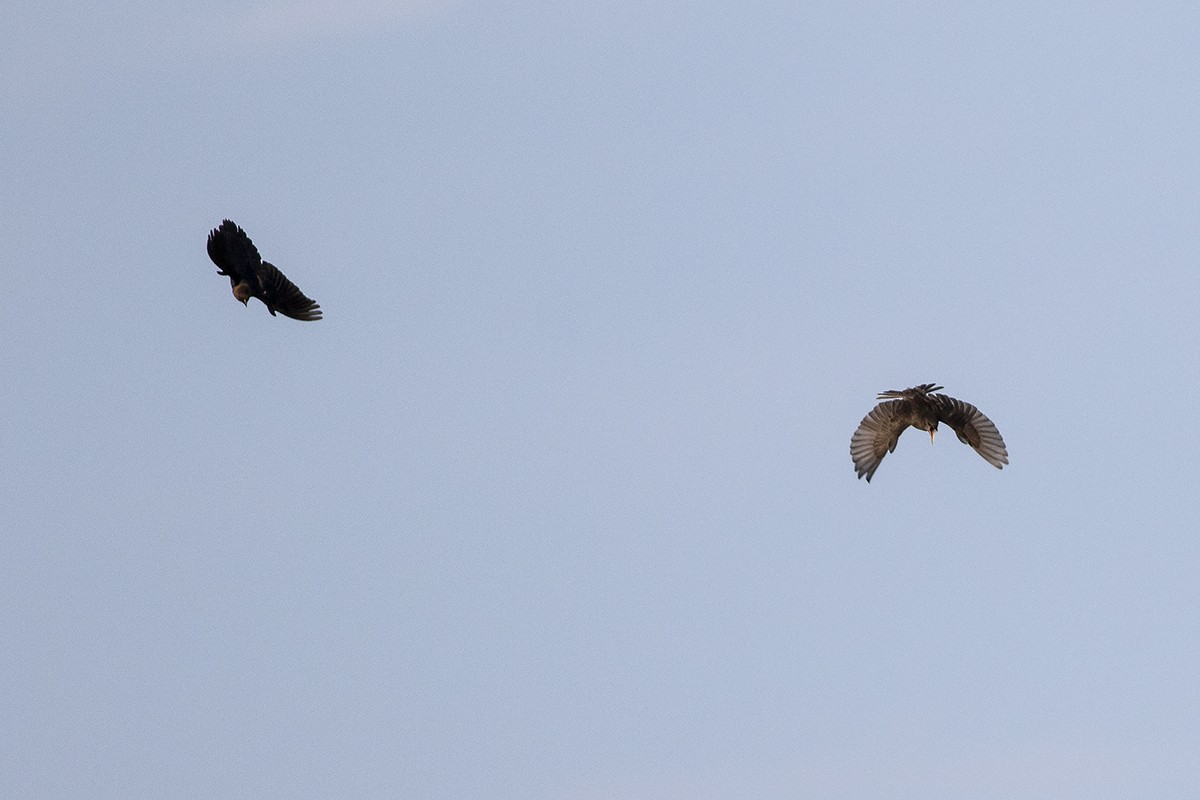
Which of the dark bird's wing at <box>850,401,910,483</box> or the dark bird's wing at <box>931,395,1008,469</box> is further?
the dark bird's wing at <box>850,401,910,483</box>

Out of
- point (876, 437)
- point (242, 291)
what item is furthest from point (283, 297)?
point (876, 437)

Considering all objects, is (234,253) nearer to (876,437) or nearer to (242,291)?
(242,291)

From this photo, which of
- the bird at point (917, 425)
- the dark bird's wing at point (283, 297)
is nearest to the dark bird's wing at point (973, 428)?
the bird at point (917, 425)

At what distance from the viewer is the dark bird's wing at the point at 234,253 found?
49.7 meters

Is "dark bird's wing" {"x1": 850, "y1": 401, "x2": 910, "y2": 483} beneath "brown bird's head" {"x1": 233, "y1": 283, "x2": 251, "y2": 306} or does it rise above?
above

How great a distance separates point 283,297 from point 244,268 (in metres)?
1.09

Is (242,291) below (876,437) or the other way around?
below

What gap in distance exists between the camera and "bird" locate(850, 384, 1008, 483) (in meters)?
48.9

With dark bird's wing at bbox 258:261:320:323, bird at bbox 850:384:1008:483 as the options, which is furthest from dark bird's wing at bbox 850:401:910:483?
dark bird's wing at bbox 258:261:320:323

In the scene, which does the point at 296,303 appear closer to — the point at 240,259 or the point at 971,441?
the point at 240,259

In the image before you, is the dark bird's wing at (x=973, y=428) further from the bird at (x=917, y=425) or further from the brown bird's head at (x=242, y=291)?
the brown bird's head at (x=242, y=291)

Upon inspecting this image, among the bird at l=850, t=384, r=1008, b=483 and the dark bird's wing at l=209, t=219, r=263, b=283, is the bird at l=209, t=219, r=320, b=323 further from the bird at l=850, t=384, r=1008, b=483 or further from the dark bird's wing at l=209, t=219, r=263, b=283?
the bird at l=850, t=384, r=1008, b=483

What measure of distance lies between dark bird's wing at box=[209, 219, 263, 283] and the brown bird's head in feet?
0.42

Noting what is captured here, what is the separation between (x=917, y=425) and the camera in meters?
49.6
